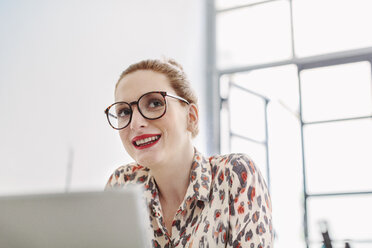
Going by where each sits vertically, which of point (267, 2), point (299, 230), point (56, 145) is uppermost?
point (267, 2)

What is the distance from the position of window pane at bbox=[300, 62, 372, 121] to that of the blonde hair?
277 centimetres

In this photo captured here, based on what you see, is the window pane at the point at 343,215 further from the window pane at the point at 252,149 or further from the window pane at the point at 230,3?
the window pane at the point at 230,3

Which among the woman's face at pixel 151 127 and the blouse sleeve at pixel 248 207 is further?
the woman's face at pixel 151 127

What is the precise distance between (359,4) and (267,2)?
89 centimetres

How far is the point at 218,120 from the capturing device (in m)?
4.41

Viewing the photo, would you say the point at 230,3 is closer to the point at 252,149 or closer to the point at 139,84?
the point at 252,149

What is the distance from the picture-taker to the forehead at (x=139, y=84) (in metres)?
1.21

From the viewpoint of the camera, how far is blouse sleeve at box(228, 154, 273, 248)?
1.07 m

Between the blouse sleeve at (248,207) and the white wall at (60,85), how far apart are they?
1.69 feet

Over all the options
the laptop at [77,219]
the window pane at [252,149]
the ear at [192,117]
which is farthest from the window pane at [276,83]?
the laptop at [77,219]

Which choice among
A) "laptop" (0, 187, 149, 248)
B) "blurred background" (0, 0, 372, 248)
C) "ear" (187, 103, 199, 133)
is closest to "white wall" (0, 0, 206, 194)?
"blurred background" (0, 0, 372, 248)

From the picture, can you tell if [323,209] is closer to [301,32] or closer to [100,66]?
[301,32]

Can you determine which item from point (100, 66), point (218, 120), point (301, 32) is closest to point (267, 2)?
point (301, 32)

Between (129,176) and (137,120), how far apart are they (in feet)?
→ 1.03
